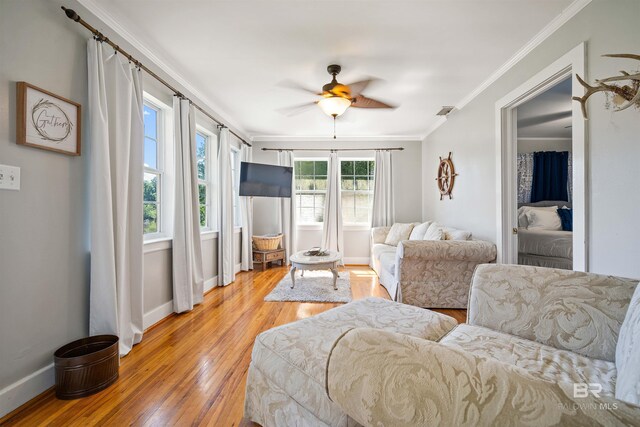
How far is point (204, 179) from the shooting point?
3.91 metres

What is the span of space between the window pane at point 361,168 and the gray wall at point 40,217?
4.38m

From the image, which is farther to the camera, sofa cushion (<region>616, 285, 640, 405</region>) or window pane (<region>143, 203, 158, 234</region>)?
window pane (<region>143, 203, 158, 234</region>)

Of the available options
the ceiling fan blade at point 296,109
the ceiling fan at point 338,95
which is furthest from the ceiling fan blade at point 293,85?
the ceiling fan blade at point 296,109

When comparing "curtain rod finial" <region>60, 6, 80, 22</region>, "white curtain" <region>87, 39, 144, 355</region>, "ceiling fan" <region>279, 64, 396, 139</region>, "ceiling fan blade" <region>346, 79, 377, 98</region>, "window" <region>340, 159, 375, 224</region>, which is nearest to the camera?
"curtain rod finial" <region>60, 6, 80, 22</region>

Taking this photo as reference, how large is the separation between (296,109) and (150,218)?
2.34 meters

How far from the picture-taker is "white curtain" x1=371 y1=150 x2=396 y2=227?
5.39m

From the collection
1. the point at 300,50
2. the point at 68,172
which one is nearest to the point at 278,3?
the point at 300,50

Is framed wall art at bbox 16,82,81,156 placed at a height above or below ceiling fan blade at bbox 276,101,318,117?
below

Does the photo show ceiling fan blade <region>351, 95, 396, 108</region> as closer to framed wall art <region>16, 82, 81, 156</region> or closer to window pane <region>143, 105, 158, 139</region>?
window pane <region>143, 105, 158, 139</region>

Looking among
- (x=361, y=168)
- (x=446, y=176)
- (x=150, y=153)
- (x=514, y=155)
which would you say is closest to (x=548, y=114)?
(x=446, y=176)

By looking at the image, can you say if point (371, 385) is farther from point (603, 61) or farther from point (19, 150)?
point (603, 61)

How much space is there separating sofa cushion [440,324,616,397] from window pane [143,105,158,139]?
10.3 ft

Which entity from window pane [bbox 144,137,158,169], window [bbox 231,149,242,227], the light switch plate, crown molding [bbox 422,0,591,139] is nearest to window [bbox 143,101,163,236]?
window pane [bbox 144,137,158,169]

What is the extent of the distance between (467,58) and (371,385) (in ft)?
9.98
